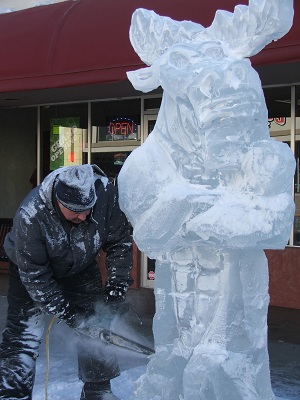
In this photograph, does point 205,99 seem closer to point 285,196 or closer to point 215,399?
point 285,196

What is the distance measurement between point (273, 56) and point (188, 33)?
258 cm

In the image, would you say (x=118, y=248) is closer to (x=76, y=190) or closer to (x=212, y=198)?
(x=76, y=190)

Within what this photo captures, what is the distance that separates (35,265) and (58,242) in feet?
0.59

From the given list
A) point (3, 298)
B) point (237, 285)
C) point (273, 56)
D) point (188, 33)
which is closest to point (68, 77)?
point (273, 56)

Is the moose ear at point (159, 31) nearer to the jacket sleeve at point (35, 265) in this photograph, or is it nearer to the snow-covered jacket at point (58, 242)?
the snow-covered jacket at point (58, 242)

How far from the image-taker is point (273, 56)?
16.8ft

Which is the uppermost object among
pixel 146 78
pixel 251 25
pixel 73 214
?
pixel 251 25

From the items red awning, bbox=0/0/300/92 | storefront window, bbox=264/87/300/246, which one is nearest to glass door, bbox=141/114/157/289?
storefront window, bbox=264/87/300/246

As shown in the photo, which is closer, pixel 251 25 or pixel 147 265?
pixel 251 25

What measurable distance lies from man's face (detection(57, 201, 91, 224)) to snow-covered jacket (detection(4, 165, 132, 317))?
39 mm

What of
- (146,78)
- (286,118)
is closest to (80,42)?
(286,118)

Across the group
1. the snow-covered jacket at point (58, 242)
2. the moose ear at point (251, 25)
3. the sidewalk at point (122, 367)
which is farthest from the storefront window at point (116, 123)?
the moose ear at point (251, 25)

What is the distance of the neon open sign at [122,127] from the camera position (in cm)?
796

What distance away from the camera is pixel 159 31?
2.74 m
